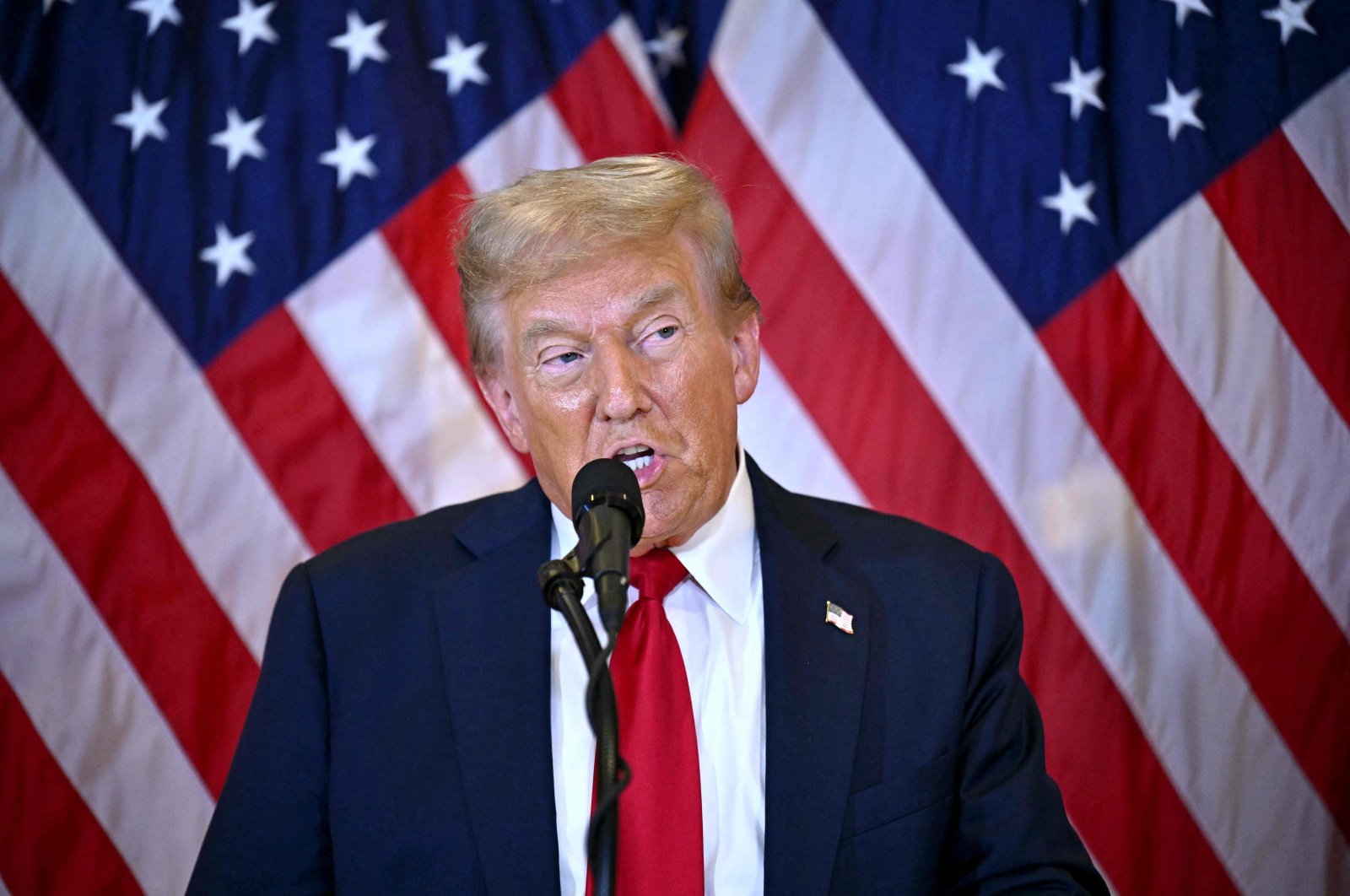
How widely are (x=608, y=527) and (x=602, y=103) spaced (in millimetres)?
1867

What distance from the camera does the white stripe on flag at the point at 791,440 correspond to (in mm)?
2885

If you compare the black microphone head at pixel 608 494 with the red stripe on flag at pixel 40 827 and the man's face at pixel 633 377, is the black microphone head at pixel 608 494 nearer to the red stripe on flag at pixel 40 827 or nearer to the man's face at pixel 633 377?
the man's face at pixel 633 377

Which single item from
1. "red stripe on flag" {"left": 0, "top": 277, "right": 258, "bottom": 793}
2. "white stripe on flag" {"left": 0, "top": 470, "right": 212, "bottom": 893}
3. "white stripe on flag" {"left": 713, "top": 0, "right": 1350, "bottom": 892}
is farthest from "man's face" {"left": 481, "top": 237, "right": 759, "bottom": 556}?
"white stripe on flag" {"left": 0, "top": 470, "right": 212, "bottom": 893}

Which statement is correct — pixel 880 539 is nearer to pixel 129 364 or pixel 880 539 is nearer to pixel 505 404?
pixel 505 404

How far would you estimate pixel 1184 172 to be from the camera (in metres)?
2.86

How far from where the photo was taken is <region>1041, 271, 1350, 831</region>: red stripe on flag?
2838mm

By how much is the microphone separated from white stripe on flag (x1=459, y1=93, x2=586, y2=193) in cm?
167

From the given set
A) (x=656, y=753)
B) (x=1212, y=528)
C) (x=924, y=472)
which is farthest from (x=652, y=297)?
(x=1212, y=528)

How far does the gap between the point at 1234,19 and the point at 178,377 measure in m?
2.55

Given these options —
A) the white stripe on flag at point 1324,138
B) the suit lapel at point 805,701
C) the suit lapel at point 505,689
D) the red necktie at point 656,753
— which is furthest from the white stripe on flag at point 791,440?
the white stripe on flag at point 1324,138

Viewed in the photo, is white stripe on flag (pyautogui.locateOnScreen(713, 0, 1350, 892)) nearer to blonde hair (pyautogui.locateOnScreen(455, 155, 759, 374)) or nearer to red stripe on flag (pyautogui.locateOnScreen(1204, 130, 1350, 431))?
red stripe on flag (pyautogui.locateOnScreen(1204, 130, 1350, 431))

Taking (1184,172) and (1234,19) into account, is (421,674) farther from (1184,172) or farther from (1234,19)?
(1234,19)

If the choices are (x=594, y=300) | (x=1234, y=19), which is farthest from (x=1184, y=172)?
(x=594, y=300)

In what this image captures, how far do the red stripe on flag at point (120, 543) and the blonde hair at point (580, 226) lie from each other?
116 cm
